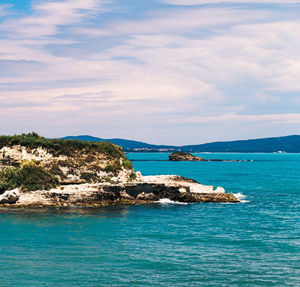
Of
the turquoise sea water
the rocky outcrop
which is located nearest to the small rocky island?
the rocky outcrop

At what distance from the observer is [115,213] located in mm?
45688

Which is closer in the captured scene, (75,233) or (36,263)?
(36,263)

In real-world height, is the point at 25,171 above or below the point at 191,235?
above

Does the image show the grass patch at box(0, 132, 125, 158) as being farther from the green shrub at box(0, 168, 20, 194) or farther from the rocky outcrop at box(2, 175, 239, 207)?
the rocky outcrop at box(2, 175, 239, 207)

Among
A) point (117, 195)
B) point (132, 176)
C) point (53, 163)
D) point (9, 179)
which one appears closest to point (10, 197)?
point (9, 179)

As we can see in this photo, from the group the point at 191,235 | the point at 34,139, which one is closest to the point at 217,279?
the point at 191,235

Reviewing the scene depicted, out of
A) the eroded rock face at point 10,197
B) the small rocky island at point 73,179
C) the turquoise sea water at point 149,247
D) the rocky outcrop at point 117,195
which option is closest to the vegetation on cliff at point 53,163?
the small rocky island at point 73,179

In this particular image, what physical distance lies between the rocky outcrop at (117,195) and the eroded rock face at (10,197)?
0.28m

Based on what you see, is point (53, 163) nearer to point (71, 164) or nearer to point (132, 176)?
point (71, 164)

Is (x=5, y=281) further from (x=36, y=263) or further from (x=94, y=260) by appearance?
(x=94, y=260)

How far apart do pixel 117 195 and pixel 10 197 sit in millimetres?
13134

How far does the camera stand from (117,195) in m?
53.1

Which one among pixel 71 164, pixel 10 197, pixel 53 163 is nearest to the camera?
pixel 10 197

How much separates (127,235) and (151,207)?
15.9 metres
